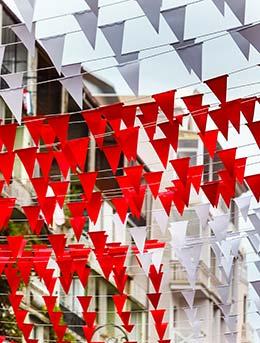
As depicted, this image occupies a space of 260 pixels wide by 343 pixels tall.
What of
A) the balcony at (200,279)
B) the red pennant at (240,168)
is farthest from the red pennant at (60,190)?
the balcony at (200,279)

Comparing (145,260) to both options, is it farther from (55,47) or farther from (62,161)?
(55,47)

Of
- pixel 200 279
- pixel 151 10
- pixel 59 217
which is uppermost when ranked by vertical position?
pixel 200 279

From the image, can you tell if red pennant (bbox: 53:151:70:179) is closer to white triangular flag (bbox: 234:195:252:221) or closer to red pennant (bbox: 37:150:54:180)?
red pennant (bbox: 37:150:54:180)

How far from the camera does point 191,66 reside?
11.9 m

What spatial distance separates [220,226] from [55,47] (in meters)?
3.95

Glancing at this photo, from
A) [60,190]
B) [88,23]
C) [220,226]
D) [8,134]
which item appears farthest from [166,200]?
[88,23]

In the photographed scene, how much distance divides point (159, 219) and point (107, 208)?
2518cm

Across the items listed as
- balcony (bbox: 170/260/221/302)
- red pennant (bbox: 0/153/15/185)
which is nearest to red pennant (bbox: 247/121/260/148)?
red pennant (bbox: 0/153/15/185)

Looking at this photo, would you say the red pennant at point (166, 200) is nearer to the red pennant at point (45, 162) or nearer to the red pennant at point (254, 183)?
the red pennant at point (254, 183)

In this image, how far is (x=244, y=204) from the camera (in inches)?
611

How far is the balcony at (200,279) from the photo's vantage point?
4766cm

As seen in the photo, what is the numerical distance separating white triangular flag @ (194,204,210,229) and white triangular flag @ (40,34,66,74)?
3533 millimetres

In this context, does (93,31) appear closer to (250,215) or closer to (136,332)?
(250,215)

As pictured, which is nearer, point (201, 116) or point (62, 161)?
point (201, 116)
